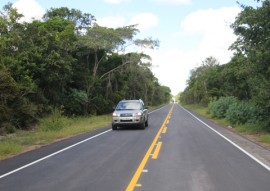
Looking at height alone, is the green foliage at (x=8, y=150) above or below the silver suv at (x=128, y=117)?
below

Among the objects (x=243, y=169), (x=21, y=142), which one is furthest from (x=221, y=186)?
(x=21, y=142)

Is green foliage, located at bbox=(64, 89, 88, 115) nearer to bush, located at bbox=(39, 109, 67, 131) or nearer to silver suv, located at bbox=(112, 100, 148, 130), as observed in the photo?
bush, located at bbox=(39, 109, 67, 131)

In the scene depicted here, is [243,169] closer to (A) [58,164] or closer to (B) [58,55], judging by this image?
(A) [58,164]

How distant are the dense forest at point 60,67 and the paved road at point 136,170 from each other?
40.6ft

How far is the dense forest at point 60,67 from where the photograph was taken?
2564 cm

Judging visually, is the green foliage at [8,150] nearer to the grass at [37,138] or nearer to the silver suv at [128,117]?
the grass at [37,138]

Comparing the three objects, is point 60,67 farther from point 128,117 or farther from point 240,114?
point 240,114

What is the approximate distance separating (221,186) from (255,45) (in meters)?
13.8

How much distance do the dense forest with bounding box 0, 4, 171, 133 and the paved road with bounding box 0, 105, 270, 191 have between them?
1236cm

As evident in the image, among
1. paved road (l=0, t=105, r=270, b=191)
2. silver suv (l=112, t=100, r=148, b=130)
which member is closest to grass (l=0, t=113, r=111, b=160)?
paved road (l=0, t=105, r=270, b=191)

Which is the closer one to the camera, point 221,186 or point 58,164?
point 221,186

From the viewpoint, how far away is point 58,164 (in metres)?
10.6

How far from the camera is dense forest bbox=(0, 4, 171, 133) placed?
25642mm

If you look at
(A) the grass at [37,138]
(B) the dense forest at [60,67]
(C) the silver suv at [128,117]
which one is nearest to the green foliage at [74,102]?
(B) the dense forest at [60,67]
